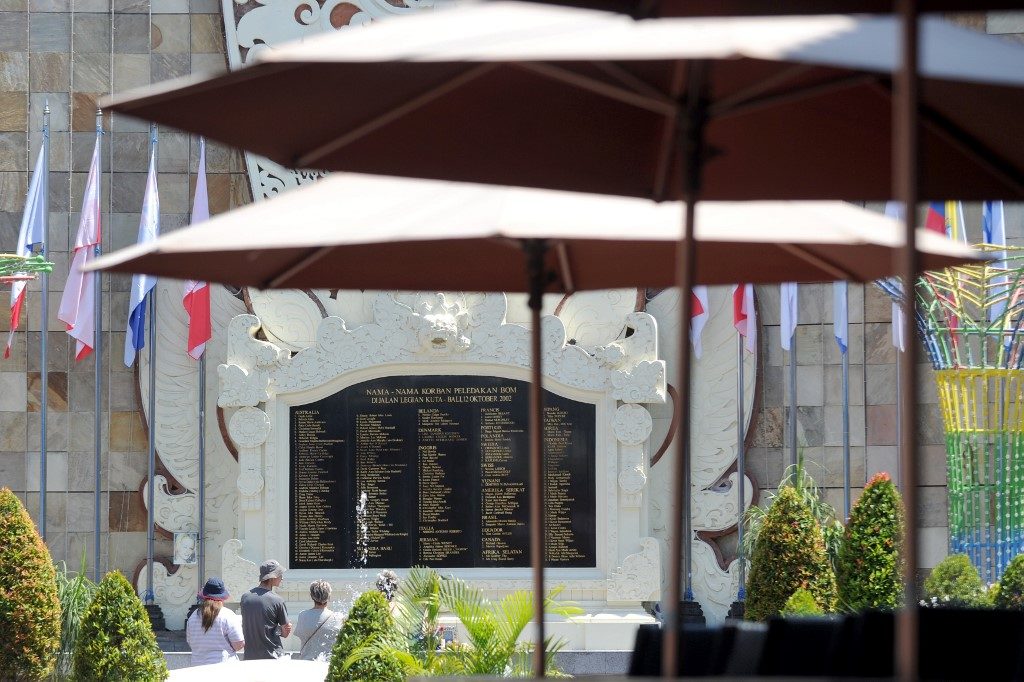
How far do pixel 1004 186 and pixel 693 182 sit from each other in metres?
1.37

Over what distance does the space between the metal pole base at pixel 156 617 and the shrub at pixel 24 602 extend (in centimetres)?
407

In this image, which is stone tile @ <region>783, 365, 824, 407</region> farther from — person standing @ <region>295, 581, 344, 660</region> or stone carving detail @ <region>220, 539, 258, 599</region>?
person standing @ <region>295, 581, 344, 660</region>

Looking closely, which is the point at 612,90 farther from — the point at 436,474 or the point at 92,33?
the point at 92,33

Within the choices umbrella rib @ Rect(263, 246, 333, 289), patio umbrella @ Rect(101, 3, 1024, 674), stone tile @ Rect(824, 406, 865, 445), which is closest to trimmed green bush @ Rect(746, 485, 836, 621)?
stone tile @ Rect(824, 406, 865, 445)

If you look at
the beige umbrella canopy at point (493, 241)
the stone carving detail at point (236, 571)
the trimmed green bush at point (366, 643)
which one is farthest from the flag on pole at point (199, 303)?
the beige umbrella canopy at point (493, 241)

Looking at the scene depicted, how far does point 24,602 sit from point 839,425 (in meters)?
8.68

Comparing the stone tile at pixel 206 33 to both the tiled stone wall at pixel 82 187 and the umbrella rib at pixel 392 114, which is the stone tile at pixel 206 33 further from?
the umbrella rib at pixel 392 114

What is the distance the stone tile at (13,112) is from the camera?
15.6m

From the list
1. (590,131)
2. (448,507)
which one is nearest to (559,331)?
(448,507)

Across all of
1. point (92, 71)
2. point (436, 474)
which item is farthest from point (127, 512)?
point (92, 71)

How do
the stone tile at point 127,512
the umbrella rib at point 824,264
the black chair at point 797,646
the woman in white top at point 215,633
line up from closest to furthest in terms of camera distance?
the black chair at point 797,646 < the umbrella rib at point 824,264 < the woman in white top at point 215,633 < the stone tile at point 127,512

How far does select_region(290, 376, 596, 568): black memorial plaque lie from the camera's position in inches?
574

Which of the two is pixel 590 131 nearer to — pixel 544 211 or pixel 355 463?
pixel 544 211

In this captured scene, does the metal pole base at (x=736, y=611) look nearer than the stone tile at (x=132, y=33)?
Yes
